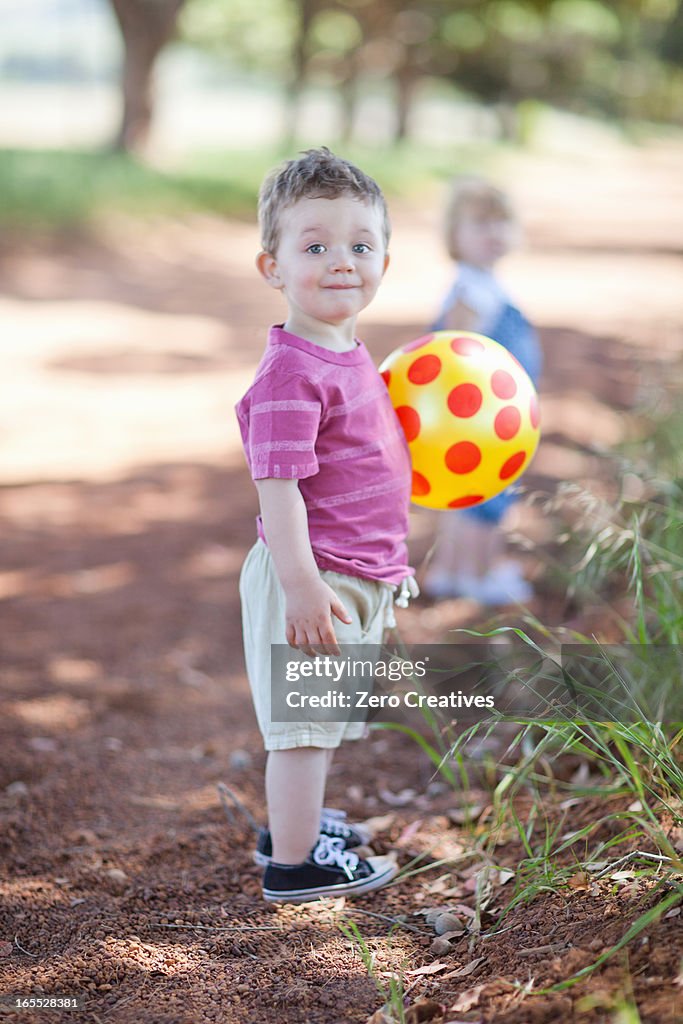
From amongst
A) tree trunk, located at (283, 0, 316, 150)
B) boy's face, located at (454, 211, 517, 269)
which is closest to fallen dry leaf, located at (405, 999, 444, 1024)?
boy's face, located at (454, 211, 517, 269)

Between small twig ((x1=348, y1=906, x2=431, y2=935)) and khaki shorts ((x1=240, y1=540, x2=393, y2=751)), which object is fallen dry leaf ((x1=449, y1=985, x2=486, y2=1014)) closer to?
→ small twig ((x1=348, y1=906, x2=431, y2=935))

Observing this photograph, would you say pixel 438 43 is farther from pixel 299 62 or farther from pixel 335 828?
pixel 335 828

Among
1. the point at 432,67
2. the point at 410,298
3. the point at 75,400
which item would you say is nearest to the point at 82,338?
the point at 75,400

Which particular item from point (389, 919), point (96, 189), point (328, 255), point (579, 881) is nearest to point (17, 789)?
point (389, 919)

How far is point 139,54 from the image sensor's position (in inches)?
672

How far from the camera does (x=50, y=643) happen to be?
383cm

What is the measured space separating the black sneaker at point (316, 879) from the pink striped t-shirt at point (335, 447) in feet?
2.08

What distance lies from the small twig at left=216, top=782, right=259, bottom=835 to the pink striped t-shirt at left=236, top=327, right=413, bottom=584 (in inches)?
31.8

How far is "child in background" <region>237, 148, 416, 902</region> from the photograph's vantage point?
207 centimetres

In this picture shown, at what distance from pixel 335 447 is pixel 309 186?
0.52 meters

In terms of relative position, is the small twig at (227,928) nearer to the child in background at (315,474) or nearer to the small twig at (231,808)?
the child in background at (315,474)

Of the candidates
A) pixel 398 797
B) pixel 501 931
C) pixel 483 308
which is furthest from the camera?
pixel 483 308

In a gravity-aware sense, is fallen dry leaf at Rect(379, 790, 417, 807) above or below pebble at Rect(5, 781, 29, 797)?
below

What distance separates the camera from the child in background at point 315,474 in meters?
2.07
